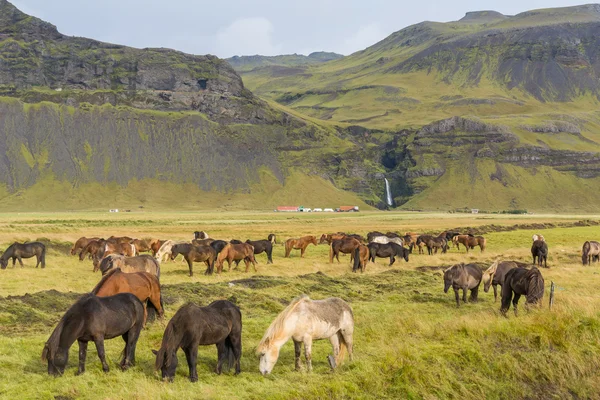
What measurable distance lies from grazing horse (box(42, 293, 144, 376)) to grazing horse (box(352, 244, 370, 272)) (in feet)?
63.7

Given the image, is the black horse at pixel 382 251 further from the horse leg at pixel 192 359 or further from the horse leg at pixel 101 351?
the horse leg at pixel 101 351

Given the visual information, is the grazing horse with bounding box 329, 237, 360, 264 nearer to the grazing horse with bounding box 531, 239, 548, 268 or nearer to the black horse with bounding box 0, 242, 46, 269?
the grazing horse with bounding box 531, 239, 548, 268

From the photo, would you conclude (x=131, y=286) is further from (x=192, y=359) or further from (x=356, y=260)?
(x=356, y=260)

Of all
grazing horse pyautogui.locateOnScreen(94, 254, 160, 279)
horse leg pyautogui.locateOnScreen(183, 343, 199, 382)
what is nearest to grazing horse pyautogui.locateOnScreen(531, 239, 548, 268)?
grazing horse pyautogui.locateOnScreen(94, 254, 160, 279)

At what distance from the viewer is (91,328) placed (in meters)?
11.0

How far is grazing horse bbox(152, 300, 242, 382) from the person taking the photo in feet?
35.2

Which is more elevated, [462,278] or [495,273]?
[495,273]

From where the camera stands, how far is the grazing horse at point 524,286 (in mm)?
16188

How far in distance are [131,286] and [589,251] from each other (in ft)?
93.9

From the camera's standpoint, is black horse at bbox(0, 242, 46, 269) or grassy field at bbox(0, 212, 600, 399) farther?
black horse at bbox(0, 242, 46, 269)

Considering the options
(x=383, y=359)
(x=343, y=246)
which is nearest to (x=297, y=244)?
(x=343, y=246)

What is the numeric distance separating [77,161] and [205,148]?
45533mm

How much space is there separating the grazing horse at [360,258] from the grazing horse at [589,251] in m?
13.5

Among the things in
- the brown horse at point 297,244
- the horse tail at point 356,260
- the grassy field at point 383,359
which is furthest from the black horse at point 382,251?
the grassy field at point 383,359
